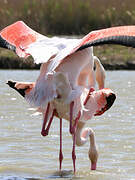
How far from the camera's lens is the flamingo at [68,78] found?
22.2 feet

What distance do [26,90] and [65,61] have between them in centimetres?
47

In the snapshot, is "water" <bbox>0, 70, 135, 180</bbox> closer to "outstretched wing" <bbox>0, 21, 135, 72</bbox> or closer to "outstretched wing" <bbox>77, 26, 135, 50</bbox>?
"outstretched wing" <bbox>0, 21, 135, 72</bbox>

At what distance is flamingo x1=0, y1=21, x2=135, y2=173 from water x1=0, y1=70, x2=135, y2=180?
0.90ft

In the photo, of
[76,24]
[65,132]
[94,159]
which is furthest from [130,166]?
[76,24]

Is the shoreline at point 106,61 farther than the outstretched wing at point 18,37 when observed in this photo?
Yes

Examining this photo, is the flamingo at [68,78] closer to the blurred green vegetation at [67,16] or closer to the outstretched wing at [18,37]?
the outstretched wing at [18,37]

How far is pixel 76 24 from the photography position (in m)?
22.1

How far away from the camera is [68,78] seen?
7.12 metres

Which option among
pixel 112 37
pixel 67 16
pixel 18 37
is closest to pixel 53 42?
pixel 18 37

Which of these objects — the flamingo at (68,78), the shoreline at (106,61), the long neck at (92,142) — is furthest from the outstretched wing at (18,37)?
the shoreline at (106,61)

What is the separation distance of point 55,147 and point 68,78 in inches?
67.8

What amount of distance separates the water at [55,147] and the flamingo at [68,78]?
0.90 feet

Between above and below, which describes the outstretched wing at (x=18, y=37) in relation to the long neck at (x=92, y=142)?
above

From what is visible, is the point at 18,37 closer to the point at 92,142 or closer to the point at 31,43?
the point at 31,43
